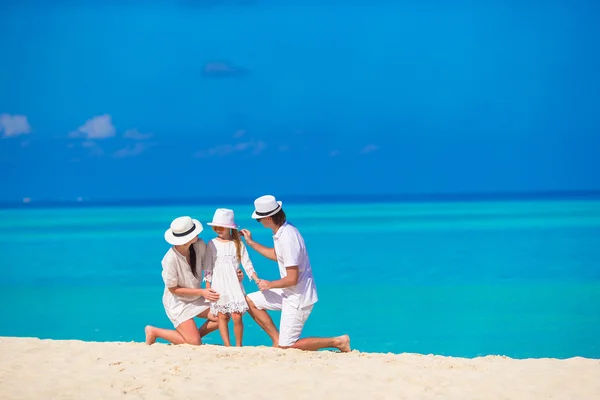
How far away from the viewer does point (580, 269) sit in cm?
1489

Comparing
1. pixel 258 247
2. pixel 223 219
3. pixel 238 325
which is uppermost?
pixel 223 219

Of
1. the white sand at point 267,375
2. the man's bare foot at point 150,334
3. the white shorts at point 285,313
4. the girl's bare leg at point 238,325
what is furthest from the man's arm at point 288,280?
the man's bare foot at point 150,334

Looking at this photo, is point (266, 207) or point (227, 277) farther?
point (227, 277)

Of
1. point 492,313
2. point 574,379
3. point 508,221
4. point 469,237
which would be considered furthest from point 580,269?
point 508,221

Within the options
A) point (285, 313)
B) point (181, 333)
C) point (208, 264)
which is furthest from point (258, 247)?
point (181, 333)

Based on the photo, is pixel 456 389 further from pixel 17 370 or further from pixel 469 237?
pixel 469 237

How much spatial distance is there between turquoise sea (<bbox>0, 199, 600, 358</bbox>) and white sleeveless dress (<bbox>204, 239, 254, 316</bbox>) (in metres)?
2.62

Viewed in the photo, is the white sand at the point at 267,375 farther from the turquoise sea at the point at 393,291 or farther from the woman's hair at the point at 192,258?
the turquoise sea at the point at 393,291

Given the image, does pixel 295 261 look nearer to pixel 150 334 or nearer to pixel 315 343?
pixel 315 343

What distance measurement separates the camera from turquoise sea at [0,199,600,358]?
350 inches

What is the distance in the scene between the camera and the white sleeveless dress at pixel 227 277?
587 cm

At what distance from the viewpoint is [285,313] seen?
5816 mm

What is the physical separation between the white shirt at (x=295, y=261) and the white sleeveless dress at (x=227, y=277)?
326mm

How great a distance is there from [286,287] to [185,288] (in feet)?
2.44
